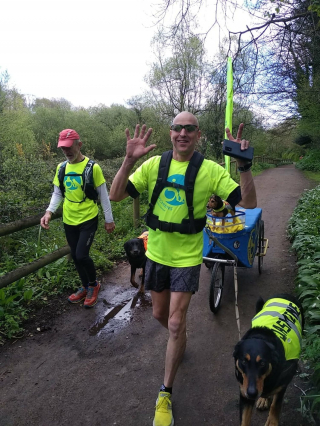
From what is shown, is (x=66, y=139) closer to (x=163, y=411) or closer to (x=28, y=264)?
(x=28, y=264)

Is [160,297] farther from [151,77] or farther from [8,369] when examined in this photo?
[151,77]

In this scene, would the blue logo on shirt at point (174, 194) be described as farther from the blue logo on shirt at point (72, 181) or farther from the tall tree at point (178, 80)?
the tall tree at point (178, 80)

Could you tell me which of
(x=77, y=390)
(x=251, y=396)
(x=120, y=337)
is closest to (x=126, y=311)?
(x=120, y=337)

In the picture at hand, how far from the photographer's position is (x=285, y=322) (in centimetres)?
263

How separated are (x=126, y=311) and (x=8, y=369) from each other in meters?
1.62

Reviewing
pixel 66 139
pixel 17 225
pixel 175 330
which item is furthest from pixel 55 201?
pixel 175 330

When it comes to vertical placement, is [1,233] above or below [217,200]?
below

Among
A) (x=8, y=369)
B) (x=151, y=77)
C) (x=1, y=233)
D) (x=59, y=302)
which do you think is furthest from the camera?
(x=151, y=77)

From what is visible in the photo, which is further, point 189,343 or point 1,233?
point 1,233

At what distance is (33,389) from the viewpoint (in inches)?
118

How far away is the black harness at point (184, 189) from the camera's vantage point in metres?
2.57

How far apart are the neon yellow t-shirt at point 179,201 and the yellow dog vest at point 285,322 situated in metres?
0.74

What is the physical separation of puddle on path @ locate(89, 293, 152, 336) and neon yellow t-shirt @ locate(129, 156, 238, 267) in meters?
1.73

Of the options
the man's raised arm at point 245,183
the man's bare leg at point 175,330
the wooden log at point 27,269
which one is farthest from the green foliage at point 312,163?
the man's bare leg at point 175,330
